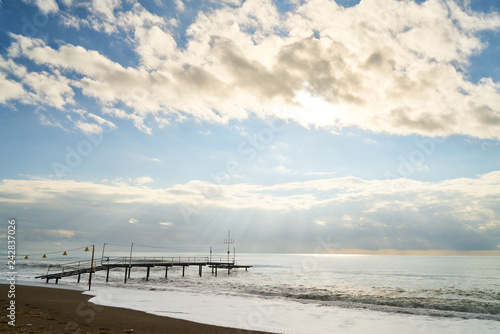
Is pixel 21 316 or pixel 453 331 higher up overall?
pixel 21 316

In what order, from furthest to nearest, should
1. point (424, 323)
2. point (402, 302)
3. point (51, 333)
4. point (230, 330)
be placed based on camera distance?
point (402, 302) < point (424, 323) < point (230, 330) < point (51, 333)

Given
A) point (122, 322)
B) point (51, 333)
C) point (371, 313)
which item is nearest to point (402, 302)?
point (371, 313)

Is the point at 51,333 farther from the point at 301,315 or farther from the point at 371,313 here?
the point at 371,313

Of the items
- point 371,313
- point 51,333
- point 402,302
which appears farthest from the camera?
point 402,302

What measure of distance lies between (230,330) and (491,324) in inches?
741

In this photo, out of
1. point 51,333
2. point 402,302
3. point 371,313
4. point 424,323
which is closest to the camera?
point 51,333

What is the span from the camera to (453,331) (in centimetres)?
1770

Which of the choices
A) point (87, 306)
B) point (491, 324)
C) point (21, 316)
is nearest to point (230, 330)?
point (21, 316)

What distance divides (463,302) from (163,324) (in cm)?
3388

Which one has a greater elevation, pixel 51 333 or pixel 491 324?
pixel 51 333

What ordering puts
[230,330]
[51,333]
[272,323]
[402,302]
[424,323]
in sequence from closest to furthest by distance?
[51,333]
[230,330]
[272,323]
[424,323]
[402,302]

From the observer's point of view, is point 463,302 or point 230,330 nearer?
point 230,330

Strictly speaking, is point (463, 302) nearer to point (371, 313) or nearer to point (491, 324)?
point (491, 324)

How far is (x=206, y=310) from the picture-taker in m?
20.2
